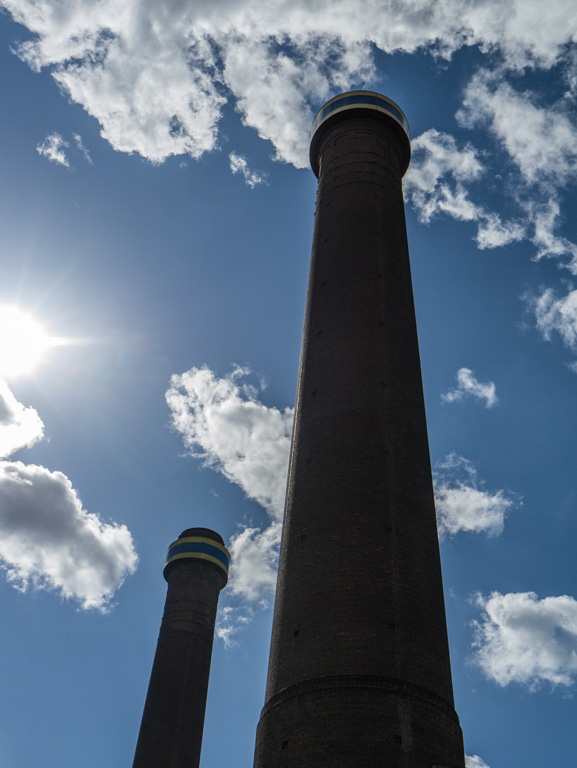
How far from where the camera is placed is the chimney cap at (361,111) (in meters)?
30.8

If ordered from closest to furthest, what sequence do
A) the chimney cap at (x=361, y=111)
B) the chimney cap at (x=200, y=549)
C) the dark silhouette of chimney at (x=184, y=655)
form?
1. the chimney cap at (x=361, y=111)
2. the dark silhouette of chimney at (x=184, y=655)
3. the chimney cap at (x=200, y=549)

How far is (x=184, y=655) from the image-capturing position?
37.1 meters

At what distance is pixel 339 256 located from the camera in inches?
1040

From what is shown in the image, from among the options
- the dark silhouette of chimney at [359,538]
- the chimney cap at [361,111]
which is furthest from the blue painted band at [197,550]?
the chimney cap at [361,111]

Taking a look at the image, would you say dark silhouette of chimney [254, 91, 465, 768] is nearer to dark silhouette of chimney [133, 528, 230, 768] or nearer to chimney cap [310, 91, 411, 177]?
chimney cap [310, 91, 411, 177]

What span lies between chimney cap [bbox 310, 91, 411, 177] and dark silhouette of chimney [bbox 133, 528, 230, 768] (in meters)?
21.8

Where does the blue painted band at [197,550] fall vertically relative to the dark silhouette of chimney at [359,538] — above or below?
above

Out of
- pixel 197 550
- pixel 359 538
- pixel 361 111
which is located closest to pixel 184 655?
pixel 197 550

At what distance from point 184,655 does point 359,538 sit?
21.7 meters

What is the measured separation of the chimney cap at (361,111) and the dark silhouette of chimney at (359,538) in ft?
12.7

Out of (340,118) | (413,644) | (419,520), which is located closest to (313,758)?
(413,644)

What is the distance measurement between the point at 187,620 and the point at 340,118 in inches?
985

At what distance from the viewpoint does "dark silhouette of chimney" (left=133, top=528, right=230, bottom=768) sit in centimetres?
3472

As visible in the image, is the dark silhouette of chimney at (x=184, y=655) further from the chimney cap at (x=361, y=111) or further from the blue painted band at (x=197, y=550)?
the chimney cap at (x=361, y=111)
